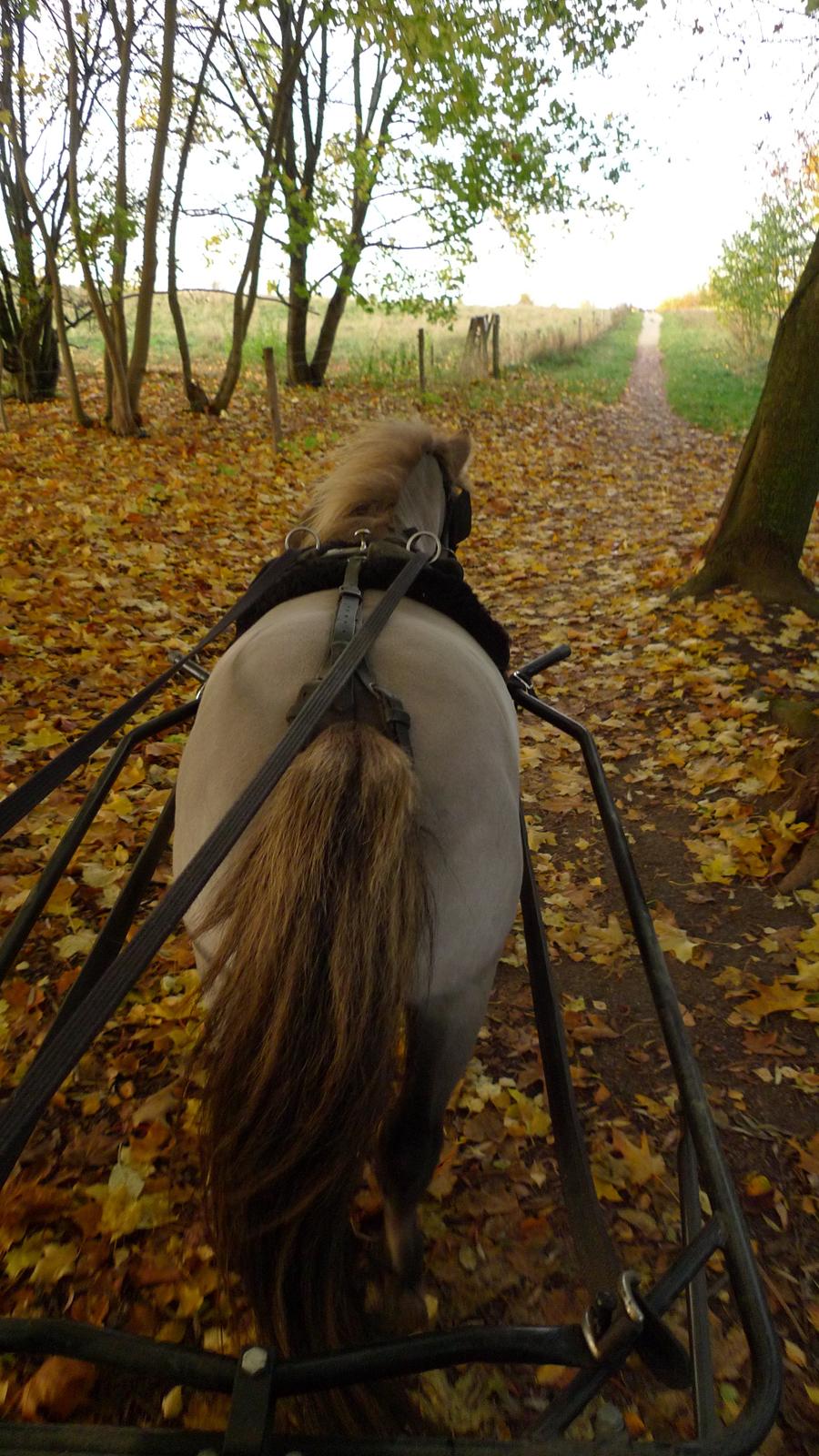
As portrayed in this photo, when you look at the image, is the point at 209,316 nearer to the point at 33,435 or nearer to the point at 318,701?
the point at 33,435

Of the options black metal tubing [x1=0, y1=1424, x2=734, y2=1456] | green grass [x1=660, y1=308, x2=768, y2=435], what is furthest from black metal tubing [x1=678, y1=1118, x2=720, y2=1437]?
green grass [x1=660, y1=308, x2=768, y2=435]

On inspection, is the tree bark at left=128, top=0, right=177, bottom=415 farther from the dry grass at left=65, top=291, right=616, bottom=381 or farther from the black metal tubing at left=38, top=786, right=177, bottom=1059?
the black metal tubing at left=38, top=786, right=177, bottom=1059

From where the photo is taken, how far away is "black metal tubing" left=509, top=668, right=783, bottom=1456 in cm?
98

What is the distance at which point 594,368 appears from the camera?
23.7 metres

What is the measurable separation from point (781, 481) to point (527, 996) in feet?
13.8

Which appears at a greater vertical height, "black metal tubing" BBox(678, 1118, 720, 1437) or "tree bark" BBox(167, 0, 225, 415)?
"tree bark" BBox(167, 0, 225, 415)

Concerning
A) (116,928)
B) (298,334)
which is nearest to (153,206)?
(298,334)

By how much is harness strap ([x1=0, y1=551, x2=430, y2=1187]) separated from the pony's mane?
106 cm

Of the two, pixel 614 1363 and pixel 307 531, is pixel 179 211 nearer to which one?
pixel 307 531

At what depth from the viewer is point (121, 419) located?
33.8 feet

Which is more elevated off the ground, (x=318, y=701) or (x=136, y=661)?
(x=318, y=701)

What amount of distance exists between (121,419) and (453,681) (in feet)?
33.3

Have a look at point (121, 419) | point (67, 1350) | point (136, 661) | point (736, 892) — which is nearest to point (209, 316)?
point (121, 419)

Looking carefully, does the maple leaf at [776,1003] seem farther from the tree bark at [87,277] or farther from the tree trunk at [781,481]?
the tree bark at [87,277]
